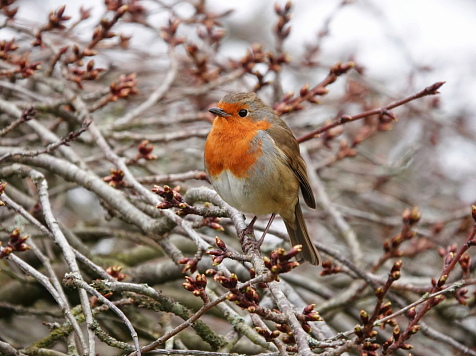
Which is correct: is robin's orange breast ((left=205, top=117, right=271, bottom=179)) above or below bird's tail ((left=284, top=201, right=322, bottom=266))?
above

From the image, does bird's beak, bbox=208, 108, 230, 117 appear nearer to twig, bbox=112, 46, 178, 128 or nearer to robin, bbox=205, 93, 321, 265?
robin, bbox=205, 93, 321, 265

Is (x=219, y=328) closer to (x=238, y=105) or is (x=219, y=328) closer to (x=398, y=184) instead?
(x=238, y=105)

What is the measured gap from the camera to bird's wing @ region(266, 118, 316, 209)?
Answer: 3.35m

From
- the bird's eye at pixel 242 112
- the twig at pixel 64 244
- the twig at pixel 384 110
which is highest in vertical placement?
the twig at pixel 384 110

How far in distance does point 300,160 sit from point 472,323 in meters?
2.44

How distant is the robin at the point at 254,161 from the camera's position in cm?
305

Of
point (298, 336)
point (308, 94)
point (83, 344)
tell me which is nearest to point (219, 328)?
point (308, 94)

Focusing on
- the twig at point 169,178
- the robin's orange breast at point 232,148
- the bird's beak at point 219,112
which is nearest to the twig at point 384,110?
the robin's orange breast at point 232,148

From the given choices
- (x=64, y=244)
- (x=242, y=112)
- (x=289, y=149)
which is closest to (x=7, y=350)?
(x=64, y=244)

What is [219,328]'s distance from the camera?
4.98m

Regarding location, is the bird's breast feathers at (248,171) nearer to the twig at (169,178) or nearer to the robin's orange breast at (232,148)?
the robin's orange breast at (232,148)

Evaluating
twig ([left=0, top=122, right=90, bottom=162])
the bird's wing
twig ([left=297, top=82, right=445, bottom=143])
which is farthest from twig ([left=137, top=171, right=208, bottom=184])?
twig ([left=297, top=82, right=445, bottom=143])

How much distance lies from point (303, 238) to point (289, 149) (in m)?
0.69

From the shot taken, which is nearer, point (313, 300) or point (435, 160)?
point (313, 300)
